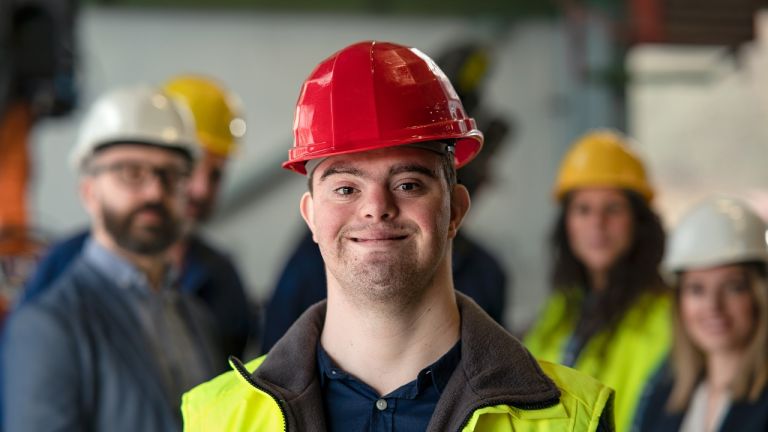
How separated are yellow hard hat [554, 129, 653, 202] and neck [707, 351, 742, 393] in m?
1.18

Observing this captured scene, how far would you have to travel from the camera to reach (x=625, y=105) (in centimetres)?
969

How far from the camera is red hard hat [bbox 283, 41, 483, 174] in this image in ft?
7.76

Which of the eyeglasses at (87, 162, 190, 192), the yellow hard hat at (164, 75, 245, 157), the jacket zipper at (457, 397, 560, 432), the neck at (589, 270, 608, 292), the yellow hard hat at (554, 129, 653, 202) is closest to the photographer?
the jacket zipper at (457, 397, 560, 432)

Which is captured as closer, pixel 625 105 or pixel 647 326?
pixel 647 326

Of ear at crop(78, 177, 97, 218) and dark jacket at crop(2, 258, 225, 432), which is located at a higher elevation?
ear at crop(78, 177, 97, 218)

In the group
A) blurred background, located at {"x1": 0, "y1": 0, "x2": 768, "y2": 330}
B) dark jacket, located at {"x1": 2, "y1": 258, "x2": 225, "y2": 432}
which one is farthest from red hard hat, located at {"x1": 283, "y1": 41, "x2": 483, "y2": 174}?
blurred background, located at {"x1": 0, "y1": 0, "x2": 768, "y2": 330}

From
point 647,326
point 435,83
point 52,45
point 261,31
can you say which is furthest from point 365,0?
point 435,83

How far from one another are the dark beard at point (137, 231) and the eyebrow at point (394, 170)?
6.57 feet

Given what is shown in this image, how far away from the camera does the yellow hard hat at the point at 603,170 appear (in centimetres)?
554

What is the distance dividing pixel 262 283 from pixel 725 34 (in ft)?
18.1

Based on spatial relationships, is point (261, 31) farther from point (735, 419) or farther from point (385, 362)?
point (385, 362)

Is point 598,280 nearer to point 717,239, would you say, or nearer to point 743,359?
point 717,239

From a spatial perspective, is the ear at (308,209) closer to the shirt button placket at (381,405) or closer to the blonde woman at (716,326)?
the shirt button placket at (381,405)

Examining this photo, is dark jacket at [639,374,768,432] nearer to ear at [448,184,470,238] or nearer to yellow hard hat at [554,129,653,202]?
yellow hard hat at [554,129,653,202]
